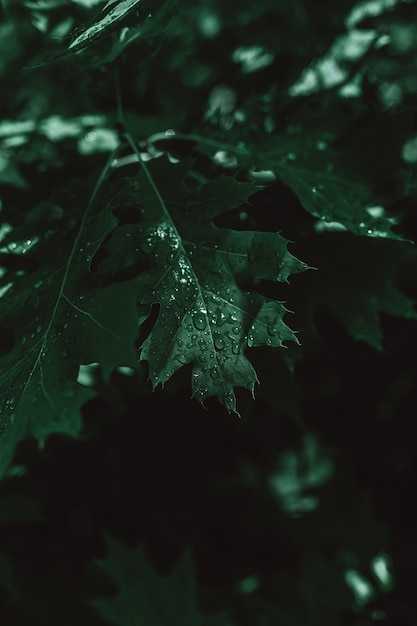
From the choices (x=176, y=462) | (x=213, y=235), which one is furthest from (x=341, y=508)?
(x=213, y=235)

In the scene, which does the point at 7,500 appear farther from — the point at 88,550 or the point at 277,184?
the point at 277,184

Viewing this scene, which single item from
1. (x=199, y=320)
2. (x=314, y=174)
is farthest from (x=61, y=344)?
(x=314, y=174)

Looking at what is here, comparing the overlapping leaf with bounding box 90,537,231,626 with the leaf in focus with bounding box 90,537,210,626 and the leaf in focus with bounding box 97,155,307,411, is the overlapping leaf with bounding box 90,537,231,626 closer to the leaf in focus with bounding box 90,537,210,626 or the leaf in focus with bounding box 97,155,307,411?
the leaf in focus with bounding box 90,537,210,626

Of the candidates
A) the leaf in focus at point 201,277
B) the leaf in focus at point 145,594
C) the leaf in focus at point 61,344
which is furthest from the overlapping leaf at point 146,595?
the leaf in focus at point 201,277

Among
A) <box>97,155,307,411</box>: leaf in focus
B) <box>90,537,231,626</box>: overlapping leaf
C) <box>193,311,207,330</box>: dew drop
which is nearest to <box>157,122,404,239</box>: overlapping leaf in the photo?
<box>97,155,307,411</box>: leaf in focus

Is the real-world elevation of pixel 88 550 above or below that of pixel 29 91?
below

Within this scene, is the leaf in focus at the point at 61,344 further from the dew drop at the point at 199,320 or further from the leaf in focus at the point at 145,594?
the leaf in focus at the point at 145,594
